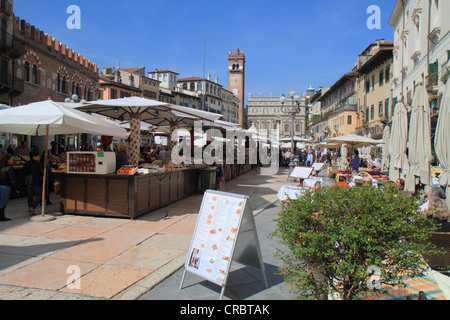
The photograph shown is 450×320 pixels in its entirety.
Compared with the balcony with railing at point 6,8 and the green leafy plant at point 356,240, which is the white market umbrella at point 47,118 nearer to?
the green leafy plant at point 356,240

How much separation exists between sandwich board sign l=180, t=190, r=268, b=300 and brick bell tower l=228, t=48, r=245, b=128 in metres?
87.9

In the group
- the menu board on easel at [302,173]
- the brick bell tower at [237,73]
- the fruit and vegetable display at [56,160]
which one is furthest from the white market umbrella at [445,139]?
the brick bell tower at [237,73]

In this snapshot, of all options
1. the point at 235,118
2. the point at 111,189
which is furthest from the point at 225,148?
the point at 235,118

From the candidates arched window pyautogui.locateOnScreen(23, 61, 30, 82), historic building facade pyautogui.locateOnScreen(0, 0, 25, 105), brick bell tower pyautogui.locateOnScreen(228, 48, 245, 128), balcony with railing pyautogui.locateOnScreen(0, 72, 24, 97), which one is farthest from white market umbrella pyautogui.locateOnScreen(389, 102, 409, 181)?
brick bell tower pyautogui.locateOnScreen(228, 48, 245, 128)

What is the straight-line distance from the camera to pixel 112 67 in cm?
5356

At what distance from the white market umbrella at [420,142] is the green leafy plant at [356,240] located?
4607mm

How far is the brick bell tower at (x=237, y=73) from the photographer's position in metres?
87.7

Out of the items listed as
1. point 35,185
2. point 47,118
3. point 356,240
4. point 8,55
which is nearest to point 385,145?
point 356,240

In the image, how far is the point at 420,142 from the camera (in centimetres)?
655

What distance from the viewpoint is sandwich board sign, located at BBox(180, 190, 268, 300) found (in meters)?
3.23

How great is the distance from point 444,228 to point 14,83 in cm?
2313

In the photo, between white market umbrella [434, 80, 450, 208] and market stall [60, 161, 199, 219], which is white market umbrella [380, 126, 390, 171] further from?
market stall [60, 161, 199, 219]

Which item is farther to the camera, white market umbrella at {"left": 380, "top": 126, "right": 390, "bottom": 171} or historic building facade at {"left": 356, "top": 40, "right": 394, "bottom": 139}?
historic building facade at {"left": 356, "top": 40, "right": 394, "bottom": 139}

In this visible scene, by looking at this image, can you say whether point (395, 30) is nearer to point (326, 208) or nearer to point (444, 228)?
point (444, 228)
